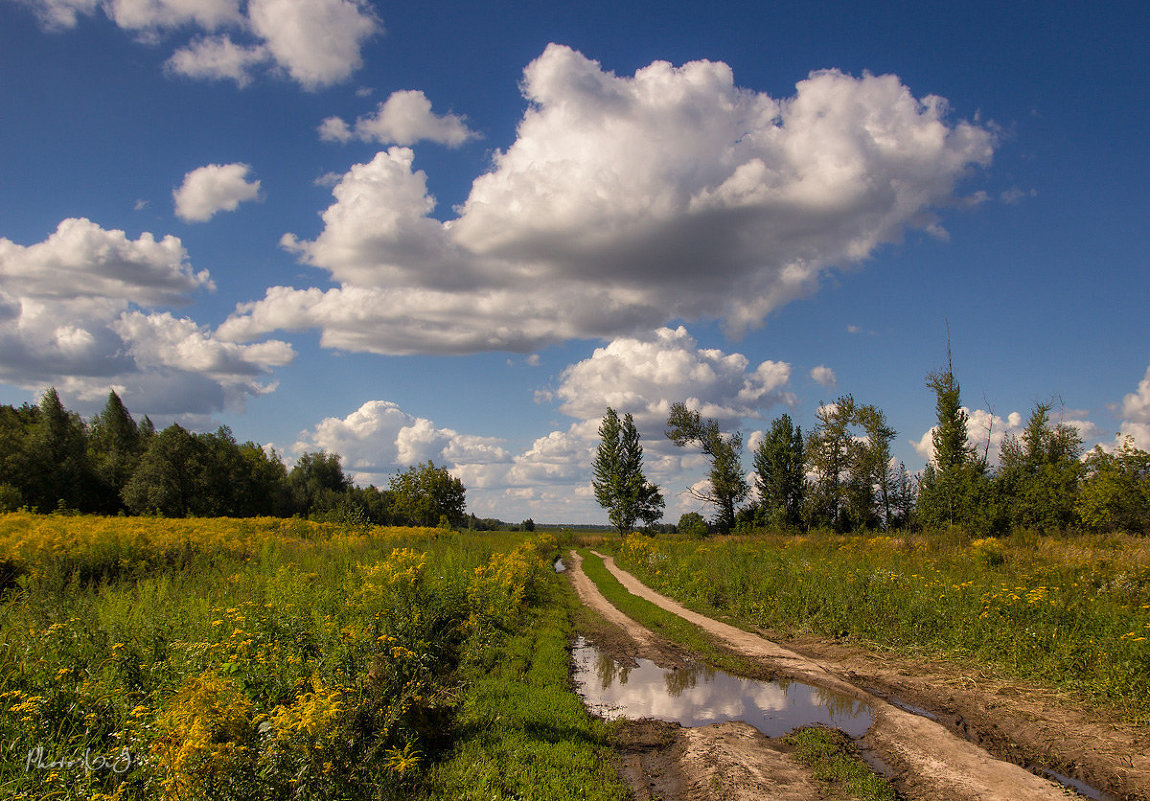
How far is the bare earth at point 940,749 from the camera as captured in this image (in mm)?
5859

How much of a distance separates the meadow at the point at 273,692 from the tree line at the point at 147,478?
2262cm

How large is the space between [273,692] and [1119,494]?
2974cm

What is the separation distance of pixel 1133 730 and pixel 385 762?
28.0 feet

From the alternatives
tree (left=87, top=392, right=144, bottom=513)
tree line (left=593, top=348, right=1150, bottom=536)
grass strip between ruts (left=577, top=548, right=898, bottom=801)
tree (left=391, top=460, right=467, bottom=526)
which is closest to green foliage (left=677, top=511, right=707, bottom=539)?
tree line (left=593, top=348, right=1150, bottom=536)

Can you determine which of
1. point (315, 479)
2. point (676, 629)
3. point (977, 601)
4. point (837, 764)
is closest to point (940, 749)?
point (837, 764)

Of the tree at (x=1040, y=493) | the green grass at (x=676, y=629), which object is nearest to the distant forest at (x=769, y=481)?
the tree at (x=1040, y=493)

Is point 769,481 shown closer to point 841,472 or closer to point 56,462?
point 841,472

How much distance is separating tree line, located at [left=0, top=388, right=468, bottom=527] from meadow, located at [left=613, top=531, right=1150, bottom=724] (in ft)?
74.7

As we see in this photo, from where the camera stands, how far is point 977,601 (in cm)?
1121

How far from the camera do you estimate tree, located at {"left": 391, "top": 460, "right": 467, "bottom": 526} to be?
138ft

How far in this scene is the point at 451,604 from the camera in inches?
468

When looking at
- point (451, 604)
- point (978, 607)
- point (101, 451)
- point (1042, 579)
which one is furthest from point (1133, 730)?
point (101, 451)

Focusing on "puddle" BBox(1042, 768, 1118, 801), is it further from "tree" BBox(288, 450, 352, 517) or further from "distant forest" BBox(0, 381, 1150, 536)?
"tree" BBox(288, 450, 352, 517)

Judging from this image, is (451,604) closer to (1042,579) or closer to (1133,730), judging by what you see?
(1133,730)
